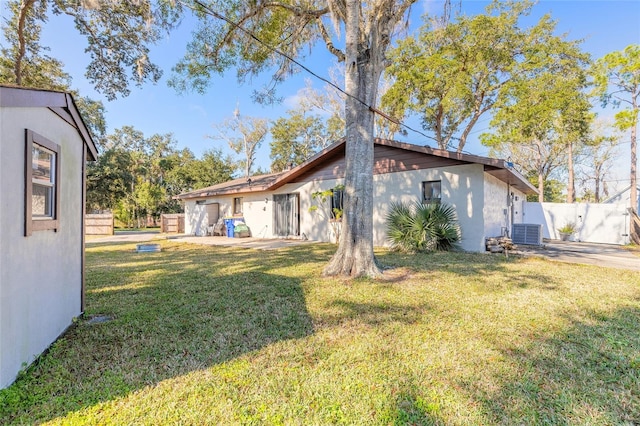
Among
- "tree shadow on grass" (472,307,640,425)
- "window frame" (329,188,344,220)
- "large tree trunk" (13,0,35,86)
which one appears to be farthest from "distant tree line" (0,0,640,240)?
"tree shadow on grass" (472,307,640,425)

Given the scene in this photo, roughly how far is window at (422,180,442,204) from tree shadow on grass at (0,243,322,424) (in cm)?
611

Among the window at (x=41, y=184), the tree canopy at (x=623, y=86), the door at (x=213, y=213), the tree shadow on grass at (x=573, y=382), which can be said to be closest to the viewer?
the tree shadow on grass at (x=573, y=382)

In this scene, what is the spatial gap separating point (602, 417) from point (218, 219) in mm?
16615

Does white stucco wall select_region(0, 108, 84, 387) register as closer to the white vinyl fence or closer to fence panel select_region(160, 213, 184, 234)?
fence panel select_region(160, 213, 184, 234)

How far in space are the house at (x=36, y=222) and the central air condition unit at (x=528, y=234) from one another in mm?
13599

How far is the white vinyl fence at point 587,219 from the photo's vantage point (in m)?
12.7

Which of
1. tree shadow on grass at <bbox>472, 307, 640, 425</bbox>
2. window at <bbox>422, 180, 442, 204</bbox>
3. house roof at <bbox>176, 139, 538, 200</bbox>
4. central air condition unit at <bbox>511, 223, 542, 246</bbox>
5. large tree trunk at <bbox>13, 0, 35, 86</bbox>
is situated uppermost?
large tree trunk at <bbox>13, 0, 35, 86</bbox>

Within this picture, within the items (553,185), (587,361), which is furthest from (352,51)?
(553,185)

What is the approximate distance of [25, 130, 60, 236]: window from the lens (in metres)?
2.37

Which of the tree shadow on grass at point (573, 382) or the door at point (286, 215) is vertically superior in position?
the door at point (286, 215)

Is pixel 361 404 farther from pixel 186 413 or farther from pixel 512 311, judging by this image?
pixel 512 311

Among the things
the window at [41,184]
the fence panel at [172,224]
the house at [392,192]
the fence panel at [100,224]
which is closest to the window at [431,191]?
the house at [392,192]

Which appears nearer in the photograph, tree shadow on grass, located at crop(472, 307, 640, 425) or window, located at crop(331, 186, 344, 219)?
tree shadow on grass, located at crop(472, 307, 640, 425)

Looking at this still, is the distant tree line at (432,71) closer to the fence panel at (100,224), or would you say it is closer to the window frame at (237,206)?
the window frame at (237,206)
